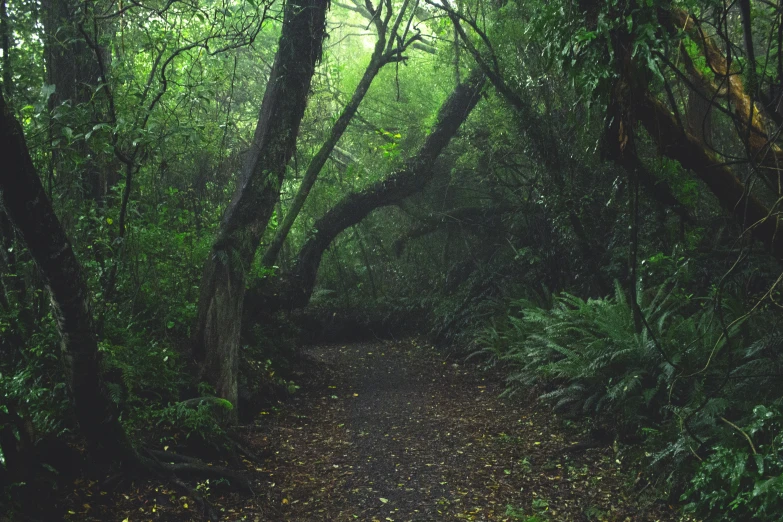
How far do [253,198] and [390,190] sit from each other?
5401 millimetres

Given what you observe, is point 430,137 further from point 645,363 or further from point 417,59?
point 645,363

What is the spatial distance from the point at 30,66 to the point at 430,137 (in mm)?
7766

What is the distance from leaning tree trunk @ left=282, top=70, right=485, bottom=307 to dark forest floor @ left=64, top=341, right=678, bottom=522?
9.62 ft

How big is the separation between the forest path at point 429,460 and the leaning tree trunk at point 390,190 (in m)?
2.64

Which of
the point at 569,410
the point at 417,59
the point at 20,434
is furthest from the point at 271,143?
the point at 417,59

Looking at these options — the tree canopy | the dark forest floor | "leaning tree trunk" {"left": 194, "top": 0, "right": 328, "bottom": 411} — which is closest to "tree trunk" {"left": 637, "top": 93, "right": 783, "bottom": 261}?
the tree canopy

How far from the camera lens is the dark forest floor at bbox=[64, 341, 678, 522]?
4.80 meters

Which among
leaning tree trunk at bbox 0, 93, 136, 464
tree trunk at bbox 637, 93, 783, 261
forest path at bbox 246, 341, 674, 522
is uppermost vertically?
tree trunk at bbox 637, 93, 783, 261

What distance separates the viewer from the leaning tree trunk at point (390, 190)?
11.2 metres

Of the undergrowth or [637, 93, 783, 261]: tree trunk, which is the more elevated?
[637, 93, 783, 261]: tree trunk

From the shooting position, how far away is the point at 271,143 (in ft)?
23.9

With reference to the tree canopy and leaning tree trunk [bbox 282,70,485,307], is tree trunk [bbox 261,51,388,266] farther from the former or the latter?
leaning tree trunk [bbox 282,70,485,307]

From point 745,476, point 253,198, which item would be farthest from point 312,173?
point 745,476

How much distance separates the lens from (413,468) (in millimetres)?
5875
